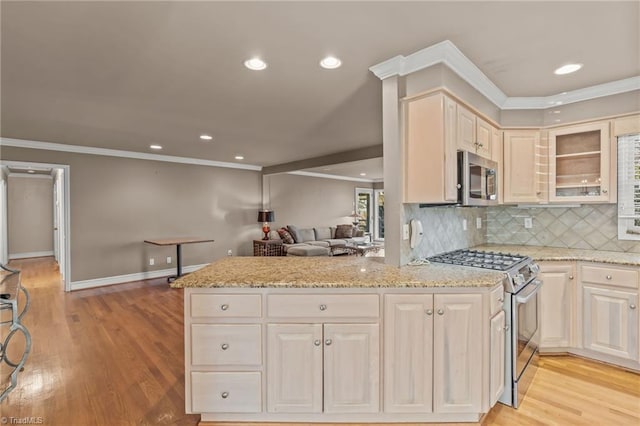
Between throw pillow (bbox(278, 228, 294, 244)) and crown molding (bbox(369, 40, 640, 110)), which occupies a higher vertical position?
crown molding (bbox(369, 40, 640, 110))

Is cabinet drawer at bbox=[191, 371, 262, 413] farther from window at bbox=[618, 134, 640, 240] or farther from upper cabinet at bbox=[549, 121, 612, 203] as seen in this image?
window at bbox=[618, 134, 640, 240]

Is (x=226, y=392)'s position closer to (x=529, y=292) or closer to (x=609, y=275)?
(x=529, y=292)

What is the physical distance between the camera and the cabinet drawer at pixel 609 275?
2.44m

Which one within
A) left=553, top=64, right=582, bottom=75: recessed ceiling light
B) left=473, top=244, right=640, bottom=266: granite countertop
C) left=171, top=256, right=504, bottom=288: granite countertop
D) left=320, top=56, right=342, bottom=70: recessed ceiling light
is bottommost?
left=171, top=256, right=504, bottom=288: granite countertop

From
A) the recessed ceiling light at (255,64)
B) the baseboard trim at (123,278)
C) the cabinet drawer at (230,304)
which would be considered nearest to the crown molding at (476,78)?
the recessed ceiling light at (255,64)

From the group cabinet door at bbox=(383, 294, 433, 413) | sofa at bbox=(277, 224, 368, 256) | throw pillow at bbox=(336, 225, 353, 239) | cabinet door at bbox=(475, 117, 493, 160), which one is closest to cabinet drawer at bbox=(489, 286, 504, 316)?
cabinet door at bbox=(383, 294, 433, 413)

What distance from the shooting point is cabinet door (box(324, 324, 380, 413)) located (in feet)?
6.08

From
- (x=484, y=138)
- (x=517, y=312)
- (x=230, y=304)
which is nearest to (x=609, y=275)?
(x=517, y=312)

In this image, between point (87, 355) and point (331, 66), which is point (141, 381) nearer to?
point (87, 355)

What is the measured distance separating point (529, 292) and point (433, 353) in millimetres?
1026

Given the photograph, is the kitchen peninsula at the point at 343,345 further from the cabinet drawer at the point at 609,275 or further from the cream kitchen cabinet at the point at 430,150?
the cabinet drawer at the point at 609,275

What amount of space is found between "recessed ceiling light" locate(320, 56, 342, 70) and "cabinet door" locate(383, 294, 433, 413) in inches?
67.9

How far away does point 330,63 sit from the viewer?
2371 millimetres

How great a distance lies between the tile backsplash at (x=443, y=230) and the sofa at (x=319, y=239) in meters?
3.99
